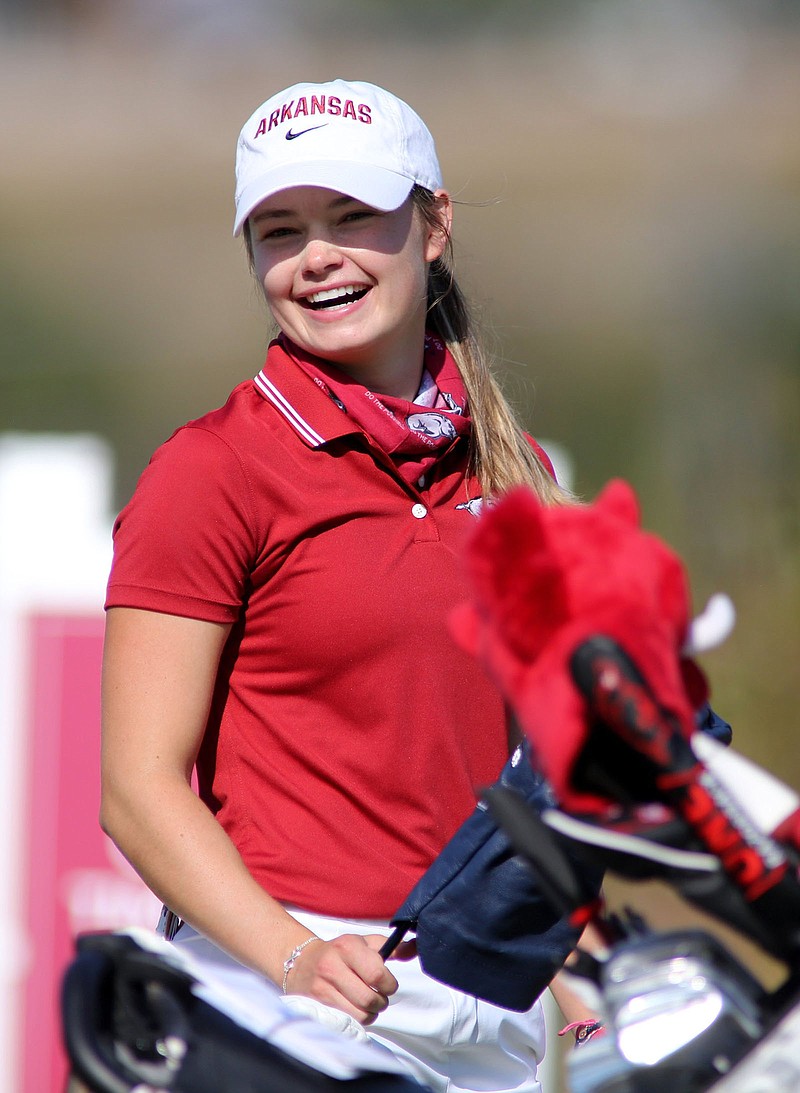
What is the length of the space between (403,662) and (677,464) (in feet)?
21.0

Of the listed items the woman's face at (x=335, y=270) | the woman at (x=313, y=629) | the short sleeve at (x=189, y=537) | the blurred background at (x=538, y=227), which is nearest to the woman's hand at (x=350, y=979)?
the woman at (x=313, y=629)

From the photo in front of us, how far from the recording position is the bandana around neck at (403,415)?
5.95 feet

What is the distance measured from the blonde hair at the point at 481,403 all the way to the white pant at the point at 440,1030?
62 cm

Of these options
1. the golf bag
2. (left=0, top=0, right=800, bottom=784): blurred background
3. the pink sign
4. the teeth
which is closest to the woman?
the teeth

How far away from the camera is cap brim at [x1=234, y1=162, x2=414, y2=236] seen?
5.77 ft

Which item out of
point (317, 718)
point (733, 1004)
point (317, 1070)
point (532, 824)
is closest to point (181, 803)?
point (317, 718)

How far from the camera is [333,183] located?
1757mm

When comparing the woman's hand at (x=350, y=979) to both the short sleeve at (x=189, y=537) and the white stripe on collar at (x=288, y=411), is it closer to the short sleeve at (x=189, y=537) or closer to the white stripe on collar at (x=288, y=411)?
the short sleeve at (x=189, y=537)

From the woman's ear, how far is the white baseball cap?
79 millimetres

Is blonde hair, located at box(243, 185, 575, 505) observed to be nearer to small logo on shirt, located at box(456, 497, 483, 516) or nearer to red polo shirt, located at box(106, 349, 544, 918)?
small logo on shirt, located at box(456, 497, 483, 516)

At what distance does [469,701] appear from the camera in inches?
69.1

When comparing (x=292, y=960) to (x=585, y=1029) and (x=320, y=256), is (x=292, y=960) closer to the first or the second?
(x=585, y=1029)

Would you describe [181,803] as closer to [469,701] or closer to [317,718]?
[317,718]

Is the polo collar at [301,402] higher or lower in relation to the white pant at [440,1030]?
higher
